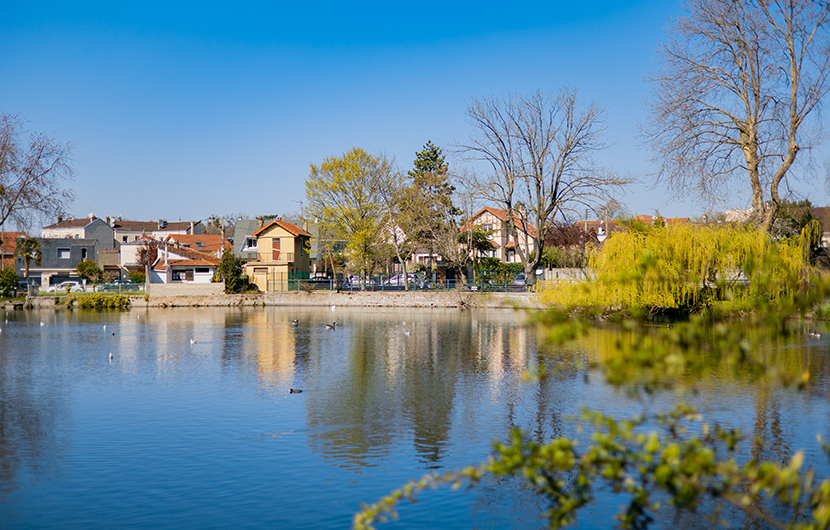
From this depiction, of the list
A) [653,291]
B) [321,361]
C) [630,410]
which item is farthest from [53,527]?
[653,291]

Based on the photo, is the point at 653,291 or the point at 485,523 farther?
the point at 653,291

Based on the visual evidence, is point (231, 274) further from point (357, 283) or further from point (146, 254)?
point (146, 254)

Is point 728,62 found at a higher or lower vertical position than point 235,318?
higher

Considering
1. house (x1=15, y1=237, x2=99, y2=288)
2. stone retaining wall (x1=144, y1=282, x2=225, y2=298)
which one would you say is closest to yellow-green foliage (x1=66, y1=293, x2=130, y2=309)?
stone retaining wall (x1=144, y1=282, x2=225, y2=298)

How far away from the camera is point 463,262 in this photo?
56.2 metres

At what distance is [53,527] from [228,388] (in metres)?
9.21

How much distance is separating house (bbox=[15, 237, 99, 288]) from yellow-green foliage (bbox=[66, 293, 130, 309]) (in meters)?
26.5

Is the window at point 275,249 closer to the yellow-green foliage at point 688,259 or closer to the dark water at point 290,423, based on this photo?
the dark water at point 290,423

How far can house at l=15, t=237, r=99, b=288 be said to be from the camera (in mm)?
79312

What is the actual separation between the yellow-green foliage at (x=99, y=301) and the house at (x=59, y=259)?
26.5 meters

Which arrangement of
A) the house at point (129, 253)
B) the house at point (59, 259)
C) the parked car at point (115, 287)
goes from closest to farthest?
the parked car at point (115, 287) < the house at point (59, 259) < the house at point (129, 253)

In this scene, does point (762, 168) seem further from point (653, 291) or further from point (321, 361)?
point (321, 361)

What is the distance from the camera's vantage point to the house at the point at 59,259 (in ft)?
260

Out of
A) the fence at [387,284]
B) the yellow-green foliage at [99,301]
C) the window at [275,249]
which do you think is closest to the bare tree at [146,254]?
the window at [275,249]
